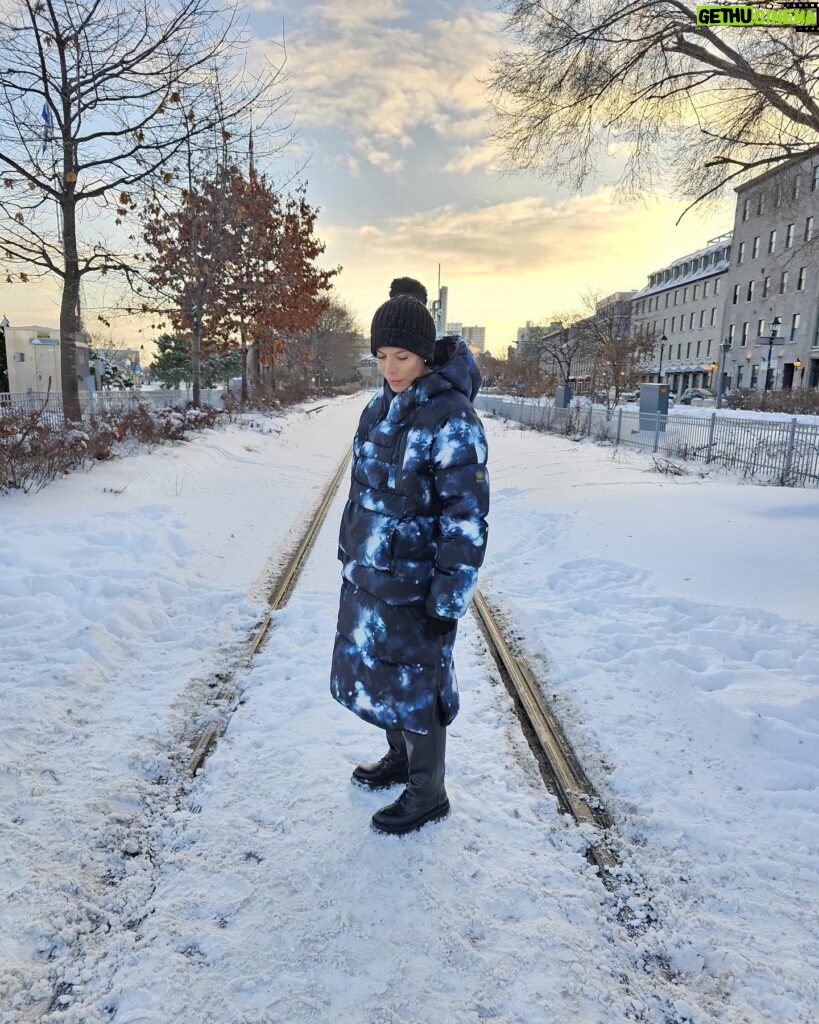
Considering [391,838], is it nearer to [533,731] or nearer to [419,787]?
[419,787]

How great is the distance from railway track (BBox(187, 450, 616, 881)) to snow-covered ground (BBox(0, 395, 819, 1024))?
81 millimetres

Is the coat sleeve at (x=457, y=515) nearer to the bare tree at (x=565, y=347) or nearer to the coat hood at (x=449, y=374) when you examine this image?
the coat hood at (x=449, y=374)

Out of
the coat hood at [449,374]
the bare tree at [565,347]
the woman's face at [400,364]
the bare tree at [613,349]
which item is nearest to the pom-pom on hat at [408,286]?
the coat hood at [449,374]

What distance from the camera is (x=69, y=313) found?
37.6 ft

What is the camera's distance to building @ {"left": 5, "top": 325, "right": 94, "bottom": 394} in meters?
22.8

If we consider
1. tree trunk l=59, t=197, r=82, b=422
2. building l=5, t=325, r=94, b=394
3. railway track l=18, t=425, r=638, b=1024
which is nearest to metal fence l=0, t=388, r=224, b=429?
tree trunk l=59, t=197, r=82, b=422

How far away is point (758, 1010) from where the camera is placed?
188cm

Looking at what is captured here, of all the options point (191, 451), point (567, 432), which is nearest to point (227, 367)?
point (567, 432)

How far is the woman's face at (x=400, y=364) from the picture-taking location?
2.35 m

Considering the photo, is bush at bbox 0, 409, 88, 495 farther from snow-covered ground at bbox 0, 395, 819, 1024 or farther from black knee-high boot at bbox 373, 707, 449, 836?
black knee-high boot at bbox 373, 707, 449, 836

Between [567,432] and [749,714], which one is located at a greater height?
[567,432]

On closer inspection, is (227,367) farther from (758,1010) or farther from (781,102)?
(758,1010)

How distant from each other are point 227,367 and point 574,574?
38.4 metres

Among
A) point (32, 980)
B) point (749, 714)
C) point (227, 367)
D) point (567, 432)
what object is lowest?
point (32, 980)
